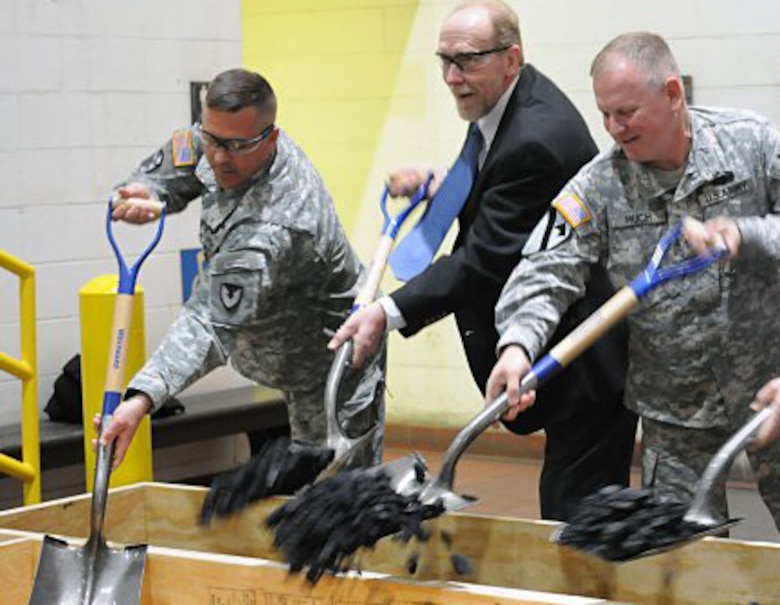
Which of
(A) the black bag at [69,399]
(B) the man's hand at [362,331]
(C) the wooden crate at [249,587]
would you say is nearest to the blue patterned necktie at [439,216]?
(B) the man's hand at [362,331]

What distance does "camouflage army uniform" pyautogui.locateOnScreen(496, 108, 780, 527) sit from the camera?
11.6 feet

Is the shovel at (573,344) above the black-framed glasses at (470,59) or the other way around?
the other way around

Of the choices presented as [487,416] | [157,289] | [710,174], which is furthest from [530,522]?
[157,289]

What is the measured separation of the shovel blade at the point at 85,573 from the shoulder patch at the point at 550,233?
3.47ft

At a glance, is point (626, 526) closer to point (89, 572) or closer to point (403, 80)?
point (89, 572)

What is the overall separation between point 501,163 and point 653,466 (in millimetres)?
826

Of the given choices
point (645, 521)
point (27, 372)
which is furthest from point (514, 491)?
point (645, 521)

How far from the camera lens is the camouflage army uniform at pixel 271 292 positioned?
13.0 ft

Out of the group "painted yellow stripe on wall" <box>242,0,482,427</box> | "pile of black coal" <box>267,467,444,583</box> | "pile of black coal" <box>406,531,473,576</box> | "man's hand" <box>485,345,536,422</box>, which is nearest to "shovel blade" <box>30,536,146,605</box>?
"pile of black coal" <box>267,467,444,583</box>

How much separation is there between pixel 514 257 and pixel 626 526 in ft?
3.47

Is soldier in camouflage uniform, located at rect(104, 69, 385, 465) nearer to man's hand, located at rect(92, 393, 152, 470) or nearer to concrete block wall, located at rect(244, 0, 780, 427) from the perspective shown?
man's hand, located at rect(92, 393, 152, 470)

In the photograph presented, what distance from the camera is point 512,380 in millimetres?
3393

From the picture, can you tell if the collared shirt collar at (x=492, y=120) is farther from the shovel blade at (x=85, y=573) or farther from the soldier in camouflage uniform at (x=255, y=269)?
the shovel blade at (x=85, y=573)

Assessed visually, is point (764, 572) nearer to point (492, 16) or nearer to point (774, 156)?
point (774, 156)
